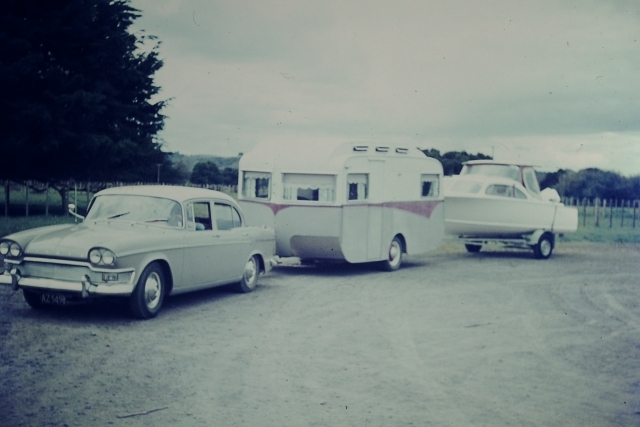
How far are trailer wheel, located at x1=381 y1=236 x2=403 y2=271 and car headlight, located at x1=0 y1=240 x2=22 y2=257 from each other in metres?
7.70

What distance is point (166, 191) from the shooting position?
8805mm

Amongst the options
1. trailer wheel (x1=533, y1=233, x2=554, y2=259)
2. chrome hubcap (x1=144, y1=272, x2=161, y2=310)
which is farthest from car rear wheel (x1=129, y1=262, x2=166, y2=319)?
trailer wheel (x1=533, y1=233, x2=554, y2=259)

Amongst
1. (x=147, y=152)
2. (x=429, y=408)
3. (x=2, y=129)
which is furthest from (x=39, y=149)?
(x=429, y=408)

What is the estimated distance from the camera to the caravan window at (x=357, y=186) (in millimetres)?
13047

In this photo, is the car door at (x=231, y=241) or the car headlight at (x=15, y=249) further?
the car door at (x=231, y=241)

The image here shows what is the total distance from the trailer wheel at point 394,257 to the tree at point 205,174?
5.33 meters

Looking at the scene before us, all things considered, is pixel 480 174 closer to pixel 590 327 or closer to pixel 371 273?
pixel 371 273

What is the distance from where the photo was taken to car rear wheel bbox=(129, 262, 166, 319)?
26.6 ft

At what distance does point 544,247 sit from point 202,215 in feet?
36.2

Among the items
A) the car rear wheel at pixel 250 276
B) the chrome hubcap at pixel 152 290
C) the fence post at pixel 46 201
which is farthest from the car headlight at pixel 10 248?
the car rear wheel at pixel 250 276

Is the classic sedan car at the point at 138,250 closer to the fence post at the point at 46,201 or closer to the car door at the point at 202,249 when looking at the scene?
the car door at the point at 202,249

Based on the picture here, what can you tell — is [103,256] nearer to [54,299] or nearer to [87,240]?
[87,240]

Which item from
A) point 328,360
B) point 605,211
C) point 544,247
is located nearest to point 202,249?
point 328,360

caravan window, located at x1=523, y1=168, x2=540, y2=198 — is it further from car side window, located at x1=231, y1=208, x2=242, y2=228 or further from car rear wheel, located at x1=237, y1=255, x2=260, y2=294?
car side window, located at x1=231, y1=208, x2=242, y2=228
